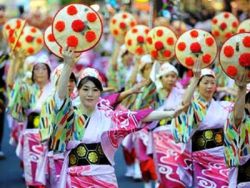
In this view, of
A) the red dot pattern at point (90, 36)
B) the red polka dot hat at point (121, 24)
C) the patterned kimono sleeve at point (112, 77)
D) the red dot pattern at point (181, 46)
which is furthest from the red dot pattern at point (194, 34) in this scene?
the patterned kimono sleeve at point (112, 77)

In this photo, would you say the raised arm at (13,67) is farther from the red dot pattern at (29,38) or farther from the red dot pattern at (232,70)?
the red dot pattern at (232,70)

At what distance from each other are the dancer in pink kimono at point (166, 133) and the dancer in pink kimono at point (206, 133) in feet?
2.60

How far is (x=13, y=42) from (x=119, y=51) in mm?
2474

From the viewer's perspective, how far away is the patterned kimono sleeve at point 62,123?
20.4 ft

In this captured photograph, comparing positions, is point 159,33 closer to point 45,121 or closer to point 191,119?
point 191,119

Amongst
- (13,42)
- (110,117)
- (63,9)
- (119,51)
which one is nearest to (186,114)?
(110,117)

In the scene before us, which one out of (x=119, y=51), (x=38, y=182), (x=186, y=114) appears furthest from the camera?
(x=119, y=51)

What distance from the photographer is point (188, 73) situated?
10.5 m

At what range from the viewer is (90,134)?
6.35 m

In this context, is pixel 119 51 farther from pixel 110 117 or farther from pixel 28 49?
pixel 110 117

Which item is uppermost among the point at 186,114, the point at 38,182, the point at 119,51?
the point at 119,51

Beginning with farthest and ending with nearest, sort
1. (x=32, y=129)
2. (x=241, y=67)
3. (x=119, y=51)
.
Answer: (x=119, y=51) → (x=32, y=129) → (x=241, y=67)

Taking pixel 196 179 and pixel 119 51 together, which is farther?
pixel 119 51

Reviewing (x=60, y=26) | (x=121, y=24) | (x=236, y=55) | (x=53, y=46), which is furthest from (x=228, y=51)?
(x=121, y=24)
